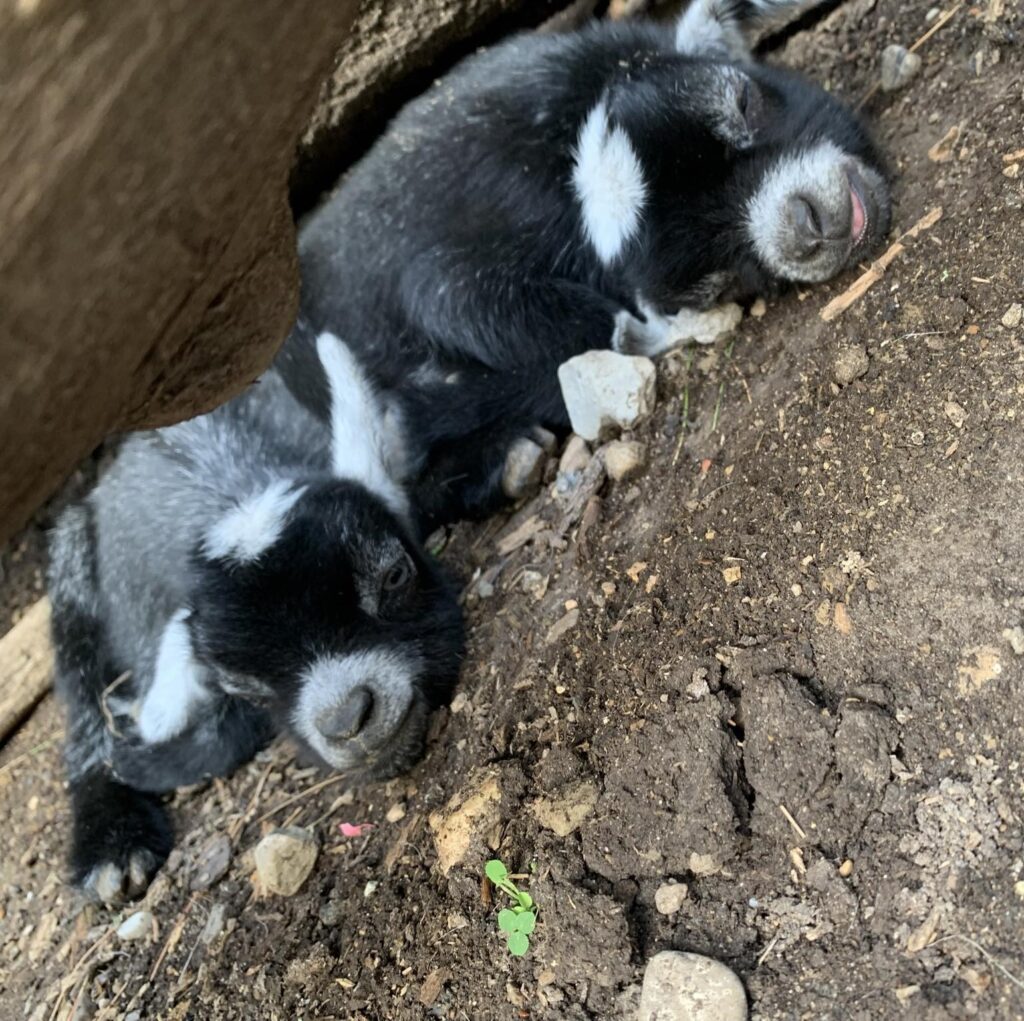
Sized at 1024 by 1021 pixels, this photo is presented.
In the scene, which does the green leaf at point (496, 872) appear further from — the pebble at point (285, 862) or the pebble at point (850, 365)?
the pebble at point (850, 365)

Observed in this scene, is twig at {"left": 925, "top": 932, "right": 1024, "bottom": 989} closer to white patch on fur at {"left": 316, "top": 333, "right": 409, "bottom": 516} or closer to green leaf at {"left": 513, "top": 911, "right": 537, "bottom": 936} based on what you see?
green leaf at {"left": 513, "top": 911, "right": 537, "bottom": 936}

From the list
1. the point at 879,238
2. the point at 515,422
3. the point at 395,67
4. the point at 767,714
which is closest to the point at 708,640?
the point at 767,714

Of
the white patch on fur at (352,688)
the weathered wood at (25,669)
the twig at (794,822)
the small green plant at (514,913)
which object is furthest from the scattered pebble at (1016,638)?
the weathered wood at (25,669)

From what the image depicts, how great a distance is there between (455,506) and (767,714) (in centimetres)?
204

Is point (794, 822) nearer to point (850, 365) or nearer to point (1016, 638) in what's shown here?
point (1016, 638)

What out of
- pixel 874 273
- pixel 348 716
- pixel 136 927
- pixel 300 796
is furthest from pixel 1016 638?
pixel 136 927

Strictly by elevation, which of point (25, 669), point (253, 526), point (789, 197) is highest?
point (253, 526)

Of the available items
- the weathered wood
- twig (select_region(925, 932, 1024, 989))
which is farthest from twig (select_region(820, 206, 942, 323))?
the weathered wood

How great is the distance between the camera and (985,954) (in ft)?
5.61

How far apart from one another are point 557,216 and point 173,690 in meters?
2.36

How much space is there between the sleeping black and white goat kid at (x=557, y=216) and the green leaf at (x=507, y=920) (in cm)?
187

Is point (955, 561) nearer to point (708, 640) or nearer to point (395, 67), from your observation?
point (708, 640)

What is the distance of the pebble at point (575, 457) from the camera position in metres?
3.55

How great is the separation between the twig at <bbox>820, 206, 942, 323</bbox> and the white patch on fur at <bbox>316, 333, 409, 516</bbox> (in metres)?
1.71
